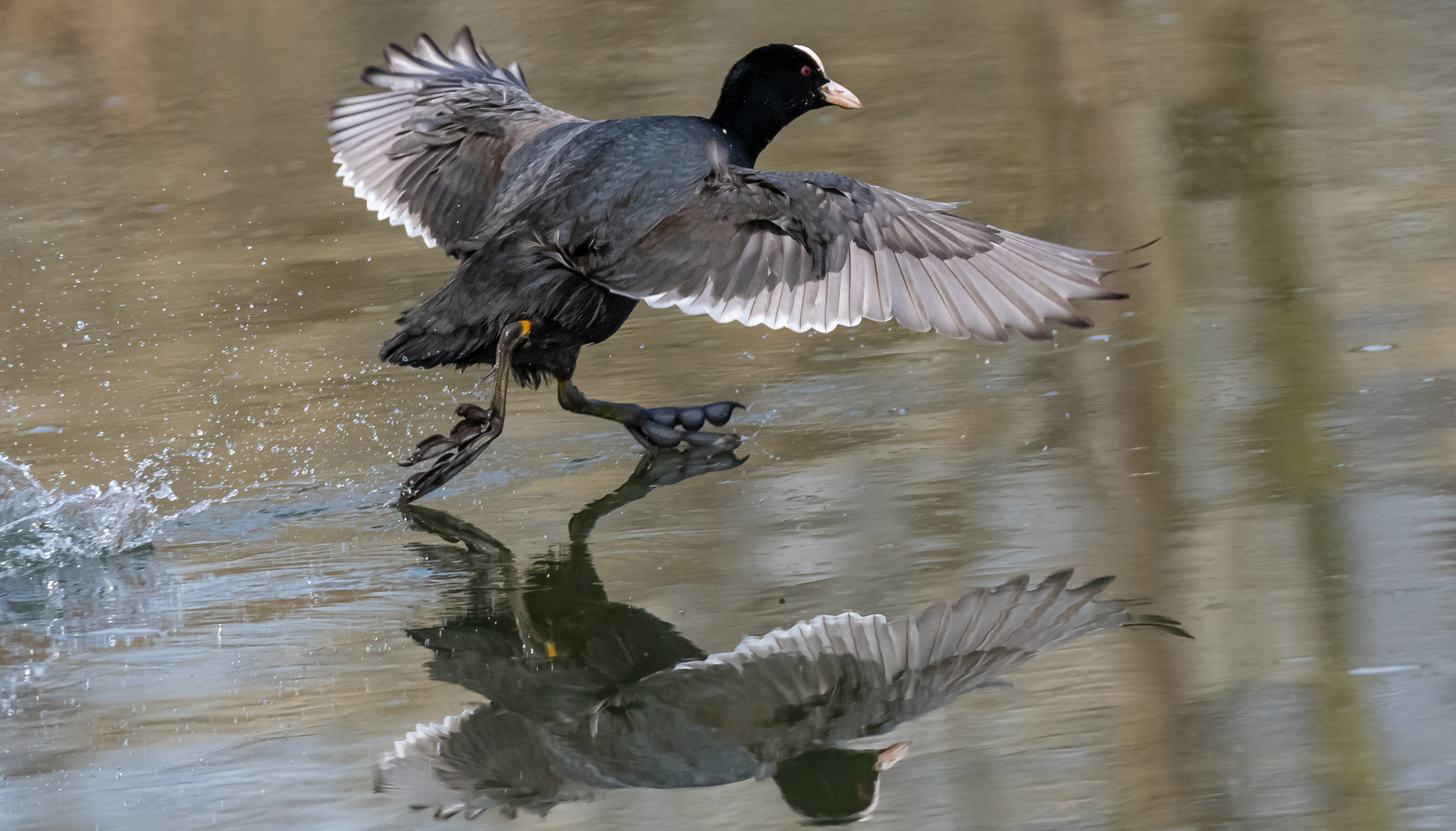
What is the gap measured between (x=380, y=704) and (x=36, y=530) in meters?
1.65

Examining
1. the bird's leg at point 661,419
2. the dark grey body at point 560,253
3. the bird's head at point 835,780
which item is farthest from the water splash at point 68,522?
the bird's head at point 835,780

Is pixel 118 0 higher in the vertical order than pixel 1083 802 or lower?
higher

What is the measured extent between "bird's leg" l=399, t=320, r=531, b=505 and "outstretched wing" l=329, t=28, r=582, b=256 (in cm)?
97

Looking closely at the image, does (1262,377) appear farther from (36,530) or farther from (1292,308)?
(36,530)

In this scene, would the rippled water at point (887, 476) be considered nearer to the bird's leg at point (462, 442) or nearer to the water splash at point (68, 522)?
the water splash at point (68, 522)

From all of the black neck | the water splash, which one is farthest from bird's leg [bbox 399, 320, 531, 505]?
the black neck

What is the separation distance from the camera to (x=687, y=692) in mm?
3561

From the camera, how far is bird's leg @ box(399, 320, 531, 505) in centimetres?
478

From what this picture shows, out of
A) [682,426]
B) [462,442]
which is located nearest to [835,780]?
[462,442]

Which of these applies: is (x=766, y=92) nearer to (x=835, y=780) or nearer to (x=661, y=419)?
(x=661, y=419)

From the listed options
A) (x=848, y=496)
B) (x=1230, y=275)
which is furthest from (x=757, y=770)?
(x=1230, y=275)

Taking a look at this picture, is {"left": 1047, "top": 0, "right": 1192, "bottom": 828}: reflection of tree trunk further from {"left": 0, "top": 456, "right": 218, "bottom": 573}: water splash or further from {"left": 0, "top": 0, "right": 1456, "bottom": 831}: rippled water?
{"left": 0, "top": 456, "right": 218, "bottom": 573}: water splash

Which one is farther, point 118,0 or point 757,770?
point 118,0

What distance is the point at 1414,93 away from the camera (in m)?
8.20
